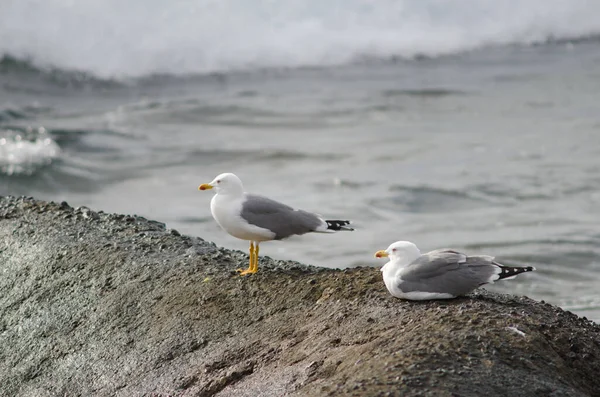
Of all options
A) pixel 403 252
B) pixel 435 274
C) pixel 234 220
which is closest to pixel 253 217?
pixel 234 220

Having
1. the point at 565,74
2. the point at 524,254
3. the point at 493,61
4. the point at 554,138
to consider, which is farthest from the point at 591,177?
the point at 493,61

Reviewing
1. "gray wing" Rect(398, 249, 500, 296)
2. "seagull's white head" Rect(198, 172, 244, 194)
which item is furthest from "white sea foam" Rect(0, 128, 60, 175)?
"gray wing" Rect(398, 249, 500, 296)

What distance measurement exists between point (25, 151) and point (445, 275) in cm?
1086

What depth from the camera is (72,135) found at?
15.2 meters

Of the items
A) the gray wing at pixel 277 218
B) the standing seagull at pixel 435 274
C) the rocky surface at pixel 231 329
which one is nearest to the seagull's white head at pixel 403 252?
the standing seagull at pixel 435 274

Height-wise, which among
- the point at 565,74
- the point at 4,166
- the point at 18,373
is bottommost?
the point at 18,373

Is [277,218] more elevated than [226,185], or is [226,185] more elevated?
[226,185]

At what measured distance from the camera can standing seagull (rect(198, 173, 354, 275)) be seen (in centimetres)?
533

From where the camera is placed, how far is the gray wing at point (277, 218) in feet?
17.6

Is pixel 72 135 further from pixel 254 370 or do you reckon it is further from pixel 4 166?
pixel 254 370

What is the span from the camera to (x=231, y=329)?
4.84 m

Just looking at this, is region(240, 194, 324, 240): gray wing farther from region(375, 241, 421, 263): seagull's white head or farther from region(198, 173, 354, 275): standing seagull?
region(375, 241, 421, 263): seagull's white head

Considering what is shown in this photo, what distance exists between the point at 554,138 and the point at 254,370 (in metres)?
11.1

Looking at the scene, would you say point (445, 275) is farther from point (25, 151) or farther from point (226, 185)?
point (25, 151)
